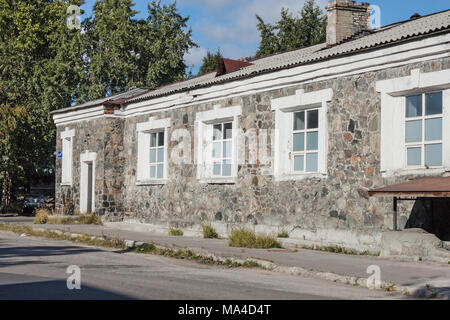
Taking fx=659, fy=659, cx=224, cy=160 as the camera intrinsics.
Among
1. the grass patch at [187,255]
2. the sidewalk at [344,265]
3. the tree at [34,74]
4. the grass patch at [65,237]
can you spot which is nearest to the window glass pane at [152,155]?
the grass patch at [65,237]

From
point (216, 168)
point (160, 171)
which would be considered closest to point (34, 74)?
point (160, 171)

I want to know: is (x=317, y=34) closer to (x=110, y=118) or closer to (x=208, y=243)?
(x=110, y=118)

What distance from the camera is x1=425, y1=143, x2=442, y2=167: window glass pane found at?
45.8ft

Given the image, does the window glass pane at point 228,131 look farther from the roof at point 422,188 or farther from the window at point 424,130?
the roof at point 422,188

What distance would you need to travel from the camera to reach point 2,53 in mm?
37938

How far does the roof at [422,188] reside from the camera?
12.1 meters

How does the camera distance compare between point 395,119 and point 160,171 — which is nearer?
point 395,119

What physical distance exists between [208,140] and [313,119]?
4.55 m

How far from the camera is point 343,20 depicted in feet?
66.8

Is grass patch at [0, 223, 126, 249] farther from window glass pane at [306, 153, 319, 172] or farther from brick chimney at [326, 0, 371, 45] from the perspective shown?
brick chimney at [326, 0, 371, 45]

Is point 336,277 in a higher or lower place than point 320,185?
lower

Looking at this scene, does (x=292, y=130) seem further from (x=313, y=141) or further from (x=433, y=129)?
(x=433, y=129)
